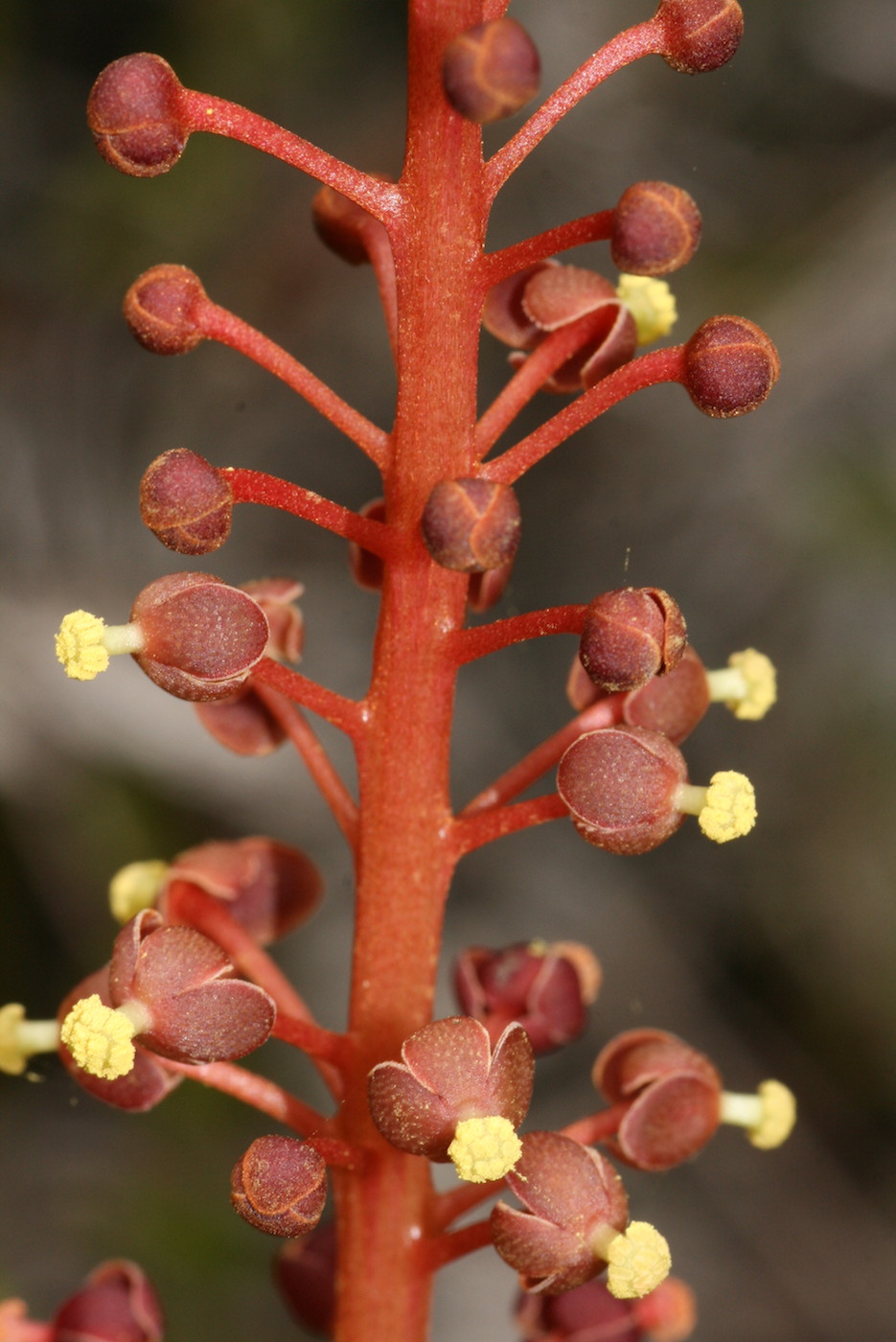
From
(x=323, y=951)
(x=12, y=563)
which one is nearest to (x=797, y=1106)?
(x=323, y=951)

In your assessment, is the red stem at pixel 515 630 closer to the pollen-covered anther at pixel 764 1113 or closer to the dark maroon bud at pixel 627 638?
the dark maroon bud at pixel 627 638

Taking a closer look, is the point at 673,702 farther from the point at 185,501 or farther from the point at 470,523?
the point at 185,501

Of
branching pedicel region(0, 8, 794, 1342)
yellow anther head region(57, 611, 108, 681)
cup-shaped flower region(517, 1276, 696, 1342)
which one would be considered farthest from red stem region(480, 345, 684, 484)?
cup-shaped flower region(517, 1276, 696, 1342)

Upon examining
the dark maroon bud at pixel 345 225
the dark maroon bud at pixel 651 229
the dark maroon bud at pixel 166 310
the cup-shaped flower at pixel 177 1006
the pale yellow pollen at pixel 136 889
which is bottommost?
the cup-shaped flower at pixel 177 1006

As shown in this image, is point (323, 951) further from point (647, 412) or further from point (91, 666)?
point (91, 666)

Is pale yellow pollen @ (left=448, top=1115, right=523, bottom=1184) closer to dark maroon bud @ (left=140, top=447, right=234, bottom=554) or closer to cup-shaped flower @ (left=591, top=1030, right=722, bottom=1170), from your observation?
cup-shaped flower @ (left=591, top=1030, right=722, bottom=1170)

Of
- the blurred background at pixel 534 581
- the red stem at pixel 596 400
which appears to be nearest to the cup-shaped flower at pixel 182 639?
the red stem at pixel 596 400
